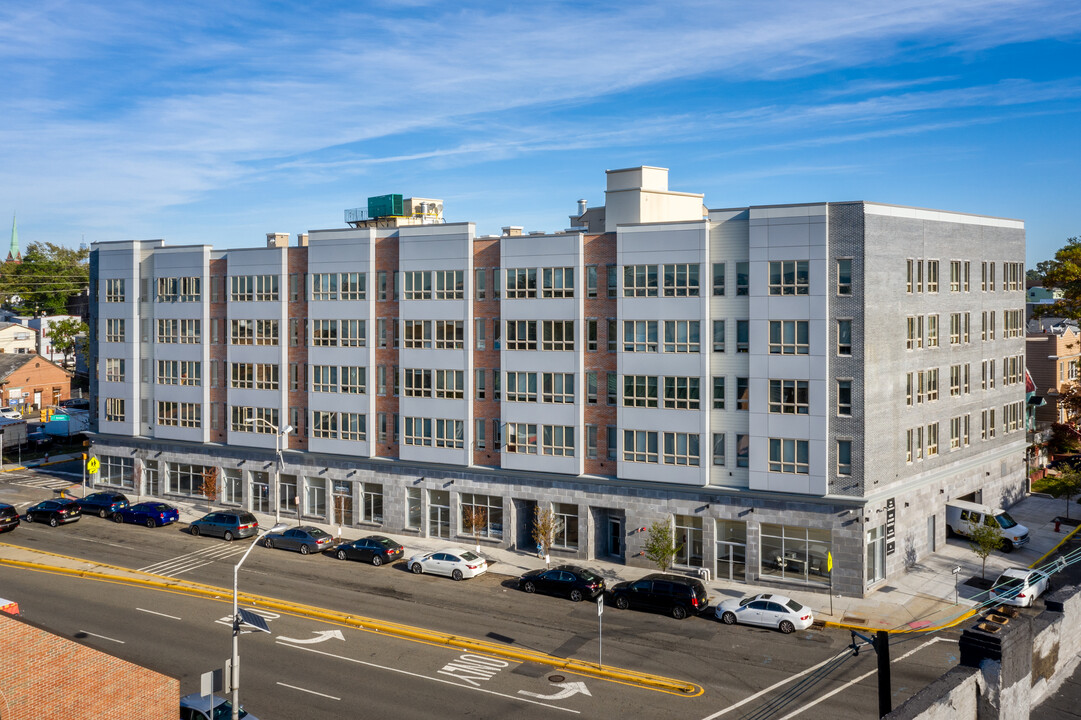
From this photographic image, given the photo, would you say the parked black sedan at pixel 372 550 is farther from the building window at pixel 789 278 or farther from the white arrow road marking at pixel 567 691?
the building window at pixel 789 278

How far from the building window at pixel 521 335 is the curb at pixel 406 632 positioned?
18.6 metres

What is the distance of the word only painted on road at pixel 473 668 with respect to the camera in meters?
32.8

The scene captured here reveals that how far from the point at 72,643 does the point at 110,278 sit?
50.0 meters

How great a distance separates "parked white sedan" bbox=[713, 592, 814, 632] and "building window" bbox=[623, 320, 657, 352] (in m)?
14.6

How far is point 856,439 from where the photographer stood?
42.9 metres

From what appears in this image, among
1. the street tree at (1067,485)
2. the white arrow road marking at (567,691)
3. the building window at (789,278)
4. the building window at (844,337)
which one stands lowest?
the white arrow road marking at (567,691)

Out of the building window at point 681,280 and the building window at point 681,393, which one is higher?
the building window at point 681,280

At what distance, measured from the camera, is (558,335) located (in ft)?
165

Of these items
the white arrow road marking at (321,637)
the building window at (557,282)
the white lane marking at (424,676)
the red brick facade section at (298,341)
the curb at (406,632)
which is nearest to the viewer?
the white lane marking at (424,676)

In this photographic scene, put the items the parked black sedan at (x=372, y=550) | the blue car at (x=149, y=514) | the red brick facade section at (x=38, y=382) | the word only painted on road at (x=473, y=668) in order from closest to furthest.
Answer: the word only painted on road at (x=473, y=668)
the parked black sedan at (x=372, y=550)
the blue car at (x=149, y=514)
the red brick facade section at (x=38, y=382)

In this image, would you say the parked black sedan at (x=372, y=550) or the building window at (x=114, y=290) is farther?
the building window at (x=114, y=290)

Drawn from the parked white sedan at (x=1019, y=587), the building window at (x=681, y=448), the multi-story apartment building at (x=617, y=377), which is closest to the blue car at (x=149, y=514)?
the multi-story apartment building at (x=617, y=377)

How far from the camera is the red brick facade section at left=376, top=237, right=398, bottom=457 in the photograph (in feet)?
183

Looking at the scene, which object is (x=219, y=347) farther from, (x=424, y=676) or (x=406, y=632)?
(x=424, y=676)
